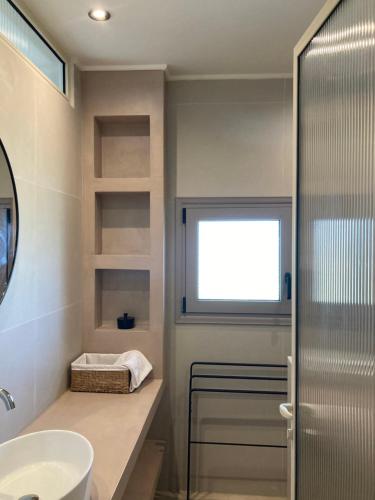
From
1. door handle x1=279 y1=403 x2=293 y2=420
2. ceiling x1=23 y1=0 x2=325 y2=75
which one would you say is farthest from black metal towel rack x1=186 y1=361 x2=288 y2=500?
ceiling x1=23 y1=0 x2=325 y2=75

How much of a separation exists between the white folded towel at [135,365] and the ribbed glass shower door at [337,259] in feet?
3.20

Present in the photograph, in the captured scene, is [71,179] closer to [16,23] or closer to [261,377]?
[16,23]

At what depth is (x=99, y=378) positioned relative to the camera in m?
1.93

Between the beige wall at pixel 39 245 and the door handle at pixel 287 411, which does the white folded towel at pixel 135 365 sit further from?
the door handle at pixel 287 411

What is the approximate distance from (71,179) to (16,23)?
0.75 metres

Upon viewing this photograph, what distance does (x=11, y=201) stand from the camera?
1.41 meters

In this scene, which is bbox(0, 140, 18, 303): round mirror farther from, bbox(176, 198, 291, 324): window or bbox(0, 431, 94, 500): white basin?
bbox(176, 198, 291, 324): window

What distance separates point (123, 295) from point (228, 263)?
709mm

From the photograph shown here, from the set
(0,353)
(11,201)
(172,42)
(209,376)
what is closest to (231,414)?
(209,376)

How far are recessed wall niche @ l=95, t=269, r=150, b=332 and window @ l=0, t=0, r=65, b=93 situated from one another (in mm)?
1138

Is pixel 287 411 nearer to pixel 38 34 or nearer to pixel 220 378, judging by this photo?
pixel 220 378

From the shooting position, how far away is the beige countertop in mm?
→ 1262

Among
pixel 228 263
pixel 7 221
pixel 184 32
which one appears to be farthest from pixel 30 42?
pixel 228 263

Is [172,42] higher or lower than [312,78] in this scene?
higher
